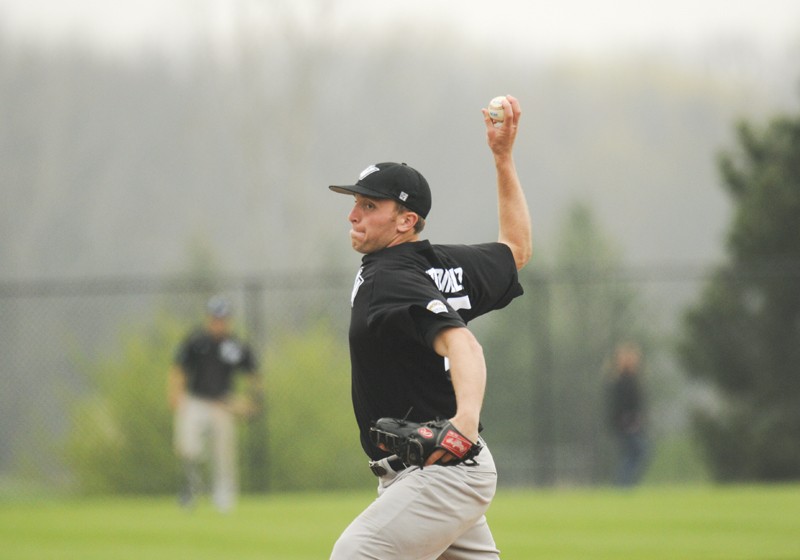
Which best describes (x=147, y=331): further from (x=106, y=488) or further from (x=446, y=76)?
(x=446, y=76)

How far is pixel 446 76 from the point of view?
52312mm

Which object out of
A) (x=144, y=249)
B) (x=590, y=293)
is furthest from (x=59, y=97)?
(x=590, y=293)

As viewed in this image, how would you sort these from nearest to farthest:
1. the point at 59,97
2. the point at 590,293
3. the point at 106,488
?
the point at 106,488
the point at 590,293
the point at 59,97

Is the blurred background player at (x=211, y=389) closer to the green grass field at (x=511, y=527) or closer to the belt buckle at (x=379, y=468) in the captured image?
the green grass field at (x=511, y=527)

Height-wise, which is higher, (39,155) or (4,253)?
(39,155)

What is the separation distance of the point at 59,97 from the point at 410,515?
45.6 meters

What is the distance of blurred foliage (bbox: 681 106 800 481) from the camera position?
2198 cm

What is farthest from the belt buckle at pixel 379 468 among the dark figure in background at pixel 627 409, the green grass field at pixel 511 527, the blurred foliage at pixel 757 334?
the blurred foliage at pixel 757 334

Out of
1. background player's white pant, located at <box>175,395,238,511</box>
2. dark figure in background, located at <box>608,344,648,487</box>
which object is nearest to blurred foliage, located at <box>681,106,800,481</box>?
dark figure in background, located at <box>608,344,648,487</box>

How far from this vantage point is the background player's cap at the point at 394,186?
4.97 metres

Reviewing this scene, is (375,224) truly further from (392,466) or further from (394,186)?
(392,466)

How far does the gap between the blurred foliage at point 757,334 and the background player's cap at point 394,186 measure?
17298 mm

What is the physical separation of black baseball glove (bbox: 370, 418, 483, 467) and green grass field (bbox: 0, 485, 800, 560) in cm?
623

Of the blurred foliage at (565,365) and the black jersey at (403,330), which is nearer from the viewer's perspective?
the black jersey at (403,330)
